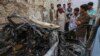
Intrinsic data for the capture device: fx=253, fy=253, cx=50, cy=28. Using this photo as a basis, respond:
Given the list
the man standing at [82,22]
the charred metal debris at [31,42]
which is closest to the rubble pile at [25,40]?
the charred metal debris at [31,42]

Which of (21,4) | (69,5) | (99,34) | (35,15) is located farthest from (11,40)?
A: (69,5)

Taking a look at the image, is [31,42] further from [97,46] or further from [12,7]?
[12,7]

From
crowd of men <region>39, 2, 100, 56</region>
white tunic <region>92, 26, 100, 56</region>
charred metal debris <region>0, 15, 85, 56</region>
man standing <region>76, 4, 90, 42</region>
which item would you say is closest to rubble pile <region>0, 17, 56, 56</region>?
charred metal debris <region>0, 15, 85, 56</region>

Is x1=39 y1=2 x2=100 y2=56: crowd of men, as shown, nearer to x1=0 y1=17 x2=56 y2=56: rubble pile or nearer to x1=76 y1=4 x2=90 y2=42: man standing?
x1=76 y1=4 x2=90 y2=42: man standing

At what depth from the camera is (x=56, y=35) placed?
3572mm

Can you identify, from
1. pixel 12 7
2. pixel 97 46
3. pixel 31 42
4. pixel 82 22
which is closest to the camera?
pixel 97 46

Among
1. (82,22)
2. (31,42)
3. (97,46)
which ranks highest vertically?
(97,46)

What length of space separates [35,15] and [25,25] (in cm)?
467

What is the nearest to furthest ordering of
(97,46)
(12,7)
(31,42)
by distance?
1. (97,46)
2. (31,42)
3. (12,7)

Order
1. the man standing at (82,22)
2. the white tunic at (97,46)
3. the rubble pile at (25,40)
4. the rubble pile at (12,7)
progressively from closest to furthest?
the white tunic at (97,46)
the rubble pile at (25,40)
the man standing at (82,22)
the rubble pile at (12,7)

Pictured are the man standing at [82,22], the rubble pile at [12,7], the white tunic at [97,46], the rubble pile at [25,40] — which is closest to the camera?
the white tunic at [97,46]

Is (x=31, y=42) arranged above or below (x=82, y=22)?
above

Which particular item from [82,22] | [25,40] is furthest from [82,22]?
[25,40]

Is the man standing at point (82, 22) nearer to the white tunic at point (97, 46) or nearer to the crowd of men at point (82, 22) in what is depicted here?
the crowd of men at point (82, 22)
